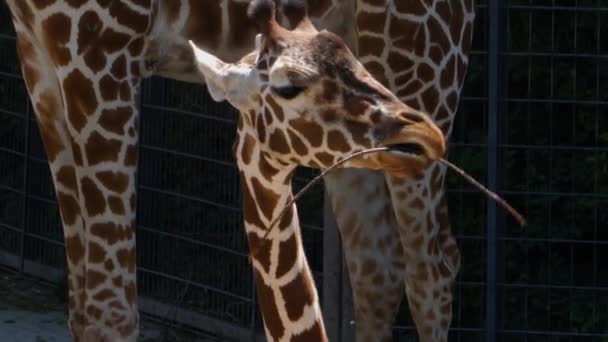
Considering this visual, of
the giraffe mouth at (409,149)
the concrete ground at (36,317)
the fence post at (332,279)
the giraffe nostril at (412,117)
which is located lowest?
the concrete ground at (36,317)

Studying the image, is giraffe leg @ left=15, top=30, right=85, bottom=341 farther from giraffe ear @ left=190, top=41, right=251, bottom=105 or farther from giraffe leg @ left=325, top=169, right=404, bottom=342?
giraffe ear @ left=190, top=41, right=251, bottom=105

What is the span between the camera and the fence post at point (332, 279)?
285 inches

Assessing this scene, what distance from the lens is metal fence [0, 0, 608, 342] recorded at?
7305 mm

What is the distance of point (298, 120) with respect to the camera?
14.2 feet

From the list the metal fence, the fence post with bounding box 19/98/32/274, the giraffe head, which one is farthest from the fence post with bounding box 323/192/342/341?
the giraffe head

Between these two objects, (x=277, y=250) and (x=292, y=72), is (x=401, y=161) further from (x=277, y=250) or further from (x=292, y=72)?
(x=277, y=250)

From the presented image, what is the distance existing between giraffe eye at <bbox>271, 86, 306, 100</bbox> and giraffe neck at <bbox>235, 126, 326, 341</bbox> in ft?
0.71

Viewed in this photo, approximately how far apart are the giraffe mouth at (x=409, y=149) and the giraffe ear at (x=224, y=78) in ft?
1.63

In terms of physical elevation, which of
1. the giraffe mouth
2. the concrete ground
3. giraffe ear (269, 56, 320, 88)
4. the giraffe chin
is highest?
giraffe ear (269, 56, 320, 88)

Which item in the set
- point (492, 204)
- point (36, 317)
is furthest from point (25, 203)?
point (492, 204)

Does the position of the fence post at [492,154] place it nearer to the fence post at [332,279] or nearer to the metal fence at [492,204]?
the metal fence at [492,204]

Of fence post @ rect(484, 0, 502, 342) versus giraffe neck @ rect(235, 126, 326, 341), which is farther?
fence post @ rect(484, 0, 502, 342)

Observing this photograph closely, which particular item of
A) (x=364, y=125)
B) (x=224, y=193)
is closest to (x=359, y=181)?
(x=224, y=193)

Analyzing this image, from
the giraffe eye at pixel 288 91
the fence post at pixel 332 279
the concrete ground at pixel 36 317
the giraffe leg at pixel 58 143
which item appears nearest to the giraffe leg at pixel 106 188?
the giraffe leg at pixel 58 143
